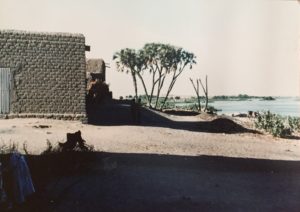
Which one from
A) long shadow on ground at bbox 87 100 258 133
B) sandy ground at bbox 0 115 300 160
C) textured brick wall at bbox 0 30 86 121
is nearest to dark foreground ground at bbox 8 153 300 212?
sandy ground at bbox 0 115 300 160

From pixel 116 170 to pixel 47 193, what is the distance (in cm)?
241

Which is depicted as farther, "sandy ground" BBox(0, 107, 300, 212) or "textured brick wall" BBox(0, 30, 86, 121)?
"textured brick wall" BBox(0, 30, 86, 121)

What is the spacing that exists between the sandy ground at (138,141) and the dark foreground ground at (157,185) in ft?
5.25

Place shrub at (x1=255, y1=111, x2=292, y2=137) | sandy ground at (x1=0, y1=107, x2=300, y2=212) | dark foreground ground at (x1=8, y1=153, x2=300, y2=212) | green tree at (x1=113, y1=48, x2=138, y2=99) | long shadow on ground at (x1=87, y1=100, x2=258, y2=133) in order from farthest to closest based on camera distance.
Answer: green tree at (x1=113, y1=48, x2=138, y2=99) < shrub at (x1=255, y1=111, x2=292, y2=137) < long shadow on ground at (x1=87, y1=100, x2=258, y2=133) < sandy ground at (x1=0, y1=107, x2=300, y2=212) < dark foreground ground at (x1=8, y1=153, x2=300, y2=212)

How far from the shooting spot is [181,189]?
7516 millimetres

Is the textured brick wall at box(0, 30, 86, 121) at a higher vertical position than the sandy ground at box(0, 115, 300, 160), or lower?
higher

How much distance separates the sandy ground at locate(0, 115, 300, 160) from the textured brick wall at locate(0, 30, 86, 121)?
0.68m

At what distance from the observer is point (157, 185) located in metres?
7.70

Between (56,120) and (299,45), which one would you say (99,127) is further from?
(299,45)

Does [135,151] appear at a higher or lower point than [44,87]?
lower

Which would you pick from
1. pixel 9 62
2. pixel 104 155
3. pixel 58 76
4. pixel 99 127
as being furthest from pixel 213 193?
pixel 9 62

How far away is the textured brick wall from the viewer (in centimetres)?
1662

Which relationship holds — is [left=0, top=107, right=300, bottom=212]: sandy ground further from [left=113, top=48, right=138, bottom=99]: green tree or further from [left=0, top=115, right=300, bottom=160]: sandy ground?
[left=113, top=48, right=138, bottom=99]: green tree

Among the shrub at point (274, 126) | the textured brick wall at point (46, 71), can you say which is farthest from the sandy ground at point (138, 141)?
the shrub at point (274, 126)
